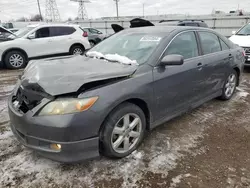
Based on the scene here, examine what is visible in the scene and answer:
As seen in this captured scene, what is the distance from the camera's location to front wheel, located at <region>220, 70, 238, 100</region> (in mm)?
4469

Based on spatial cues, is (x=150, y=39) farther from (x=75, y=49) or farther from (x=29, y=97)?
(x=75, y=49)

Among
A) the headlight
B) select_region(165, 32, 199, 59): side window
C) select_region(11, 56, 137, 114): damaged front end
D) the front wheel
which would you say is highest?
select_region(165, 32, 199, 59): side window

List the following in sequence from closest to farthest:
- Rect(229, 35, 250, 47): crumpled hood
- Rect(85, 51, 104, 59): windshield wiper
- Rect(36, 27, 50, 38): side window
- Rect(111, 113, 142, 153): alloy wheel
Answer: Rect(111, 113, 142, 153): alloy wheel < Rect(85, 51, 104, 59): windshield wiper < Rect(229, 35, 250, 47): crumpled hood < Rect(36, 27, 50, 38): side window

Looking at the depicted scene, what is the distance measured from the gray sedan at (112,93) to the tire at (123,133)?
0.01 meters

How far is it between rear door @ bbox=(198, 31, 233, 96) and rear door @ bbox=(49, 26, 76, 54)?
6657 millimetres

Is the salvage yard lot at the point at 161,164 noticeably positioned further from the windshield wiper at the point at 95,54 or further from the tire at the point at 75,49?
the tire at the point at 75,49

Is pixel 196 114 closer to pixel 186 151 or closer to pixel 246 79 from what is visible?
pixel 186 151

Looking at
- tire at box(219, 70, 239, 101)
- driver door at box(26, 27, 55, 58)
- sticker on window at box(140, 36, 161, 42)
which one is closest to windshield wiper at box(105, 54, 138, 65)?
sticker on window at box(140, 36, 161, 42)

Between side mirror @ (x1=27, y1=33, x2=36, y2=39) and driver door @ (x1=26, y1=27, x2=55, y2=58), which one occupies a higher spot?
side mirror @ (x1=27, y1=33, x2=36, y2=39)

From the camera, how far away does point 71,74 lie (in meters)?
2.42

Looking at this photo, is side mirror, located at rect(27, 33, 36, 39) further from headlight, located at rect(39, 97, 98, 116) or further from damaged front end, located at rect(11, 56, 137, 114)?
headlight, located at rect(39, 97, 98, 116)

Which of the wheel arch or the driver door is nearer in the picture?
the wheel arch

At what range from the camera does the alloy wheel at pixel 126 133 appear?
99.7 inches

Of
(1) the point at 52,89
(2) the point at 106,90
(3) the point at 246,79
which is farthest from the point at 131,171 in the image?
(3) the point at 246,79
